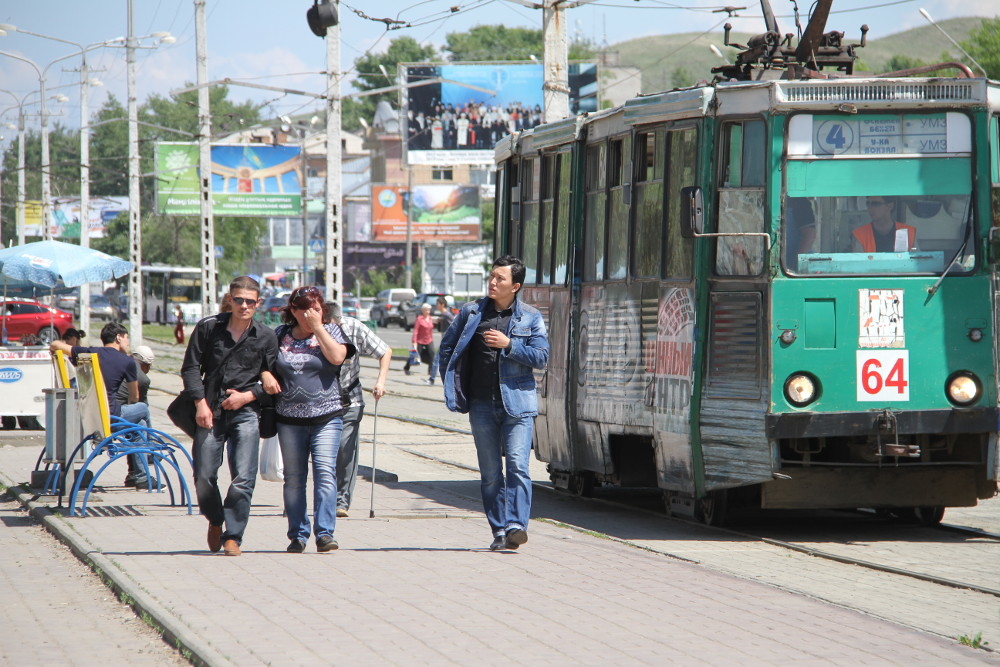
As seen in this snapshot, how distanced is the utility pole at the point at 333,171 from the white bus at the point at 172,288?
166ft

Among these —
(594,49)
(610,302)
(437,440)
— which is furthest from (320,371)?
(594,49)

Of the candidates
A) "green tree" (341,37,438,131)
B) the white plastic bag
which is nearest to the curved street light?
the white plastic bag

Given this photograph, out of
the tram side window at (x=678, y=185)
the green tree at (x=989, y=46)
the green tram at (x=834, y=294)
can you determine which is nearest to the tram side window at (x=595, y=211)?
the tram side window at (x=678, y=185)

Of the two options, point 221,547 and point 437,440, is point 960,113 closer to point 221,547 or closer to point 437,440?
point 221,547

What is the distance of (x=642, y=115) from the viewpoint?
10906 mm

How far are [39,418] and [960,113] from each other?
47.0ft

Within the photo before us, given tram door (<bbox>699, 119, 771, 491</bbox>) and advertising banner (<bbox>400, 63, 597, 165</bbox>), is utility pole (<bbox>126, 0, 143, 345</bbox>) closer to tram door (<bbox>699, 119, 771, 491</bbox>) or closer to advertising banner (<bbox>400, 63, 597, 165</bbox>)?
advertising banner (<bbox>400, 63, 597, 165</bbox>)

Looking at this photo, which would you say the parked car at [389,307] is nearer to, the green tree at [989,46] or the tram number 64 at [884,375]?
the green tree at [989,46]

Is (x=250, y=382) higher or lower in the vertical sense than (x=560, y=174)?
lower

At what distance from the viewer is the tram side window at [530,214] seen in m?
13.2

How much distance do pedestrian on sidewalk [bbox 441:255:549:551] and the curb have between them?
2.21 m

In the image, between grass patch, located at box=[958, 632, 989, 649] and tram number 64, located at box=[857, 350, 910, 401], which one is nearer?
grass patch, located at box=[958, 632, 989, 649]

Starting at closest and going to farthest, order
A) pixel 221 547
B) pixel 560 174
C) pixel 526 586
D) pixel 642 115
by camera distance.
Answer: pixel 526 586
pixel 221 547
pixel 642 115
pixel 560 174

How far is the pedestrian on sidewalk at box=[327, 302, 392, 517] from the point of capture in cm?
965
